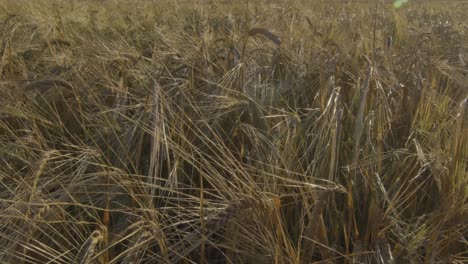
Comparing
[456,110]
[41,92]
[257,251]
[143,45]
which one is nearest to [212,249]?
[257,251]

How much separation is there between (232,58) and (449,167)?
3.61 ft

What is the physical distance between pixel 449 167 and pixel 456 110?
302 millimetres

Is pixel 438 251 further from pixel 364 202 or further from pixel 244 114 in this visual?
pixel 244 114

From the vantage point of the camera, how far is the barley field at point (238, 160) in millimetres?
848

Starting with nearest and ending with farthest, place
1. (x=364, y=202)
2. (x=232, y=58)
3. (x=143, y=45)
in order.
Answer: (x=364, y=202) → (x=232, y=58) → (x=143, y=45)

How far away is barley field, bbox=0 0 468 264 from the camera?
2.78 feet

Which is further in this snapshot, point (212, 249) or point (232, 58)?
point (232, 58)

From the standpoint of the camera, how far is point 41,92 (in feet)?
5.01

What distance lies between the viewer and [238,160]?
1.23m

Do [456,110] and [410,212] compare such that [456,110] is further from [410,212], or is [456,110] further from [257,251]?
[257,251]

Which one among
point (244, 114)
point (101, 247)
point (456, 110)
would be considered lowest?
point (101, 247)

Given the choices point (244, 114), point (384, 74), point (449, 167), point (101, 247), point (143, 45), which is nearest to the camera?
point (101, 247)

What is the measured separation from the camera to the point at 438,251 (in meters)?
0.88

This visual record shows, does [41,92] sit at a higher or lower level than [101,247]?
higher
